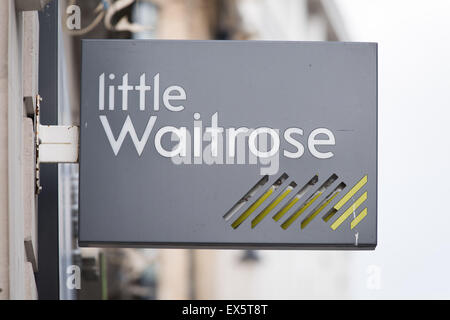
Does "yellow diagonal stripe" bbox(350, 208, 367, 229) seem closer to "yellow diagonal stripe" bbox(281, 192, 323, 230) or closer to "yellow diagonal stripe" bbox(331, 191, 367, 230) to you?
"yellow diagonal stripe" bbox(331, 191, 367, 230)

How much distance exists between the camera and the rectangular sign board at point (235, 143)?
20.5ft

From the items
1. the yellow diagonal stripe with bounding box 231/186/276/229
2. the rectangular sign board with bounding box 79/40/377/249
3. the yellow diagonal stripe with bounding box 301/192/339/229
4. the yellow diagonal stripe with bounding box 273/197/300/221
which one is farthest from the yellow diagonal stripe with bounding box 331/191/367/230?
the yellow diagonal stripe with bounding box 231/186/276/229

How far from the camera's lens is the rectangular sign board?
625 cm

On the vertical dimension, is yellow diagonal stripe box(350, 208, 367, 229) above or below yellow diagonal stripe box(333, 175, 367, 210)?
below

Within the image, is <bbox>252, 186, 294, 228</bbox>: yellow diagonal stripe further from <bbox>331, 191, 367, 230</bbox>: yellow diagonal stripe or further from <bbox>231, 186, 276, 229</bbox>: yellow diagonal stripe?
<bbox>331, 191, 367, 230</bbox>: yellow diagonal stripe

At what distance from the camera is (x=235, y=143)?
6285 millimetres

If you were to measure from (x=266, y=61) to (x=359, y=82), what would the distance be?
0.62 metres

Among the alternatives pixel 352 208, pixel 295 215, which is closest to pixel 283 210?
pixel 295 215

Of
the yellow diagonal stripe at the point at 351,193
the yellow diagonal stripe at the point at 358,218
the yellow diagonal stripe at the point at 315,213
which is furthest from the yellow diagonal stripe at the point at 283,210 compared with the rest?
the yellow diagonal stripe at the point at 358,218

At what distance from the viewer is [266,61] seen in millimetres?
6363

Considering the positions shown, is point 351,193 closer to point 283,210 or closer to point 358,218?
point 358,218

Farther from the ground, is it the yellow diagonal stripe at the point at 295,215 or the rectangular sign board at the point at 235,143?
the rectangular sign board at the point at 235,143

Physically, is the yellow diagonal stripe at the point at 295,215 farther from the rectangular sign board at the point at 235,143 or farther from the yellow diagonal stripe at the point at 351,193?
the yellow diagonal stripe at the point at 351,193

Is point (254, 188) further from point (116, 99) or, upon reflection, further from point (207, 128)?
point (116, 99)
